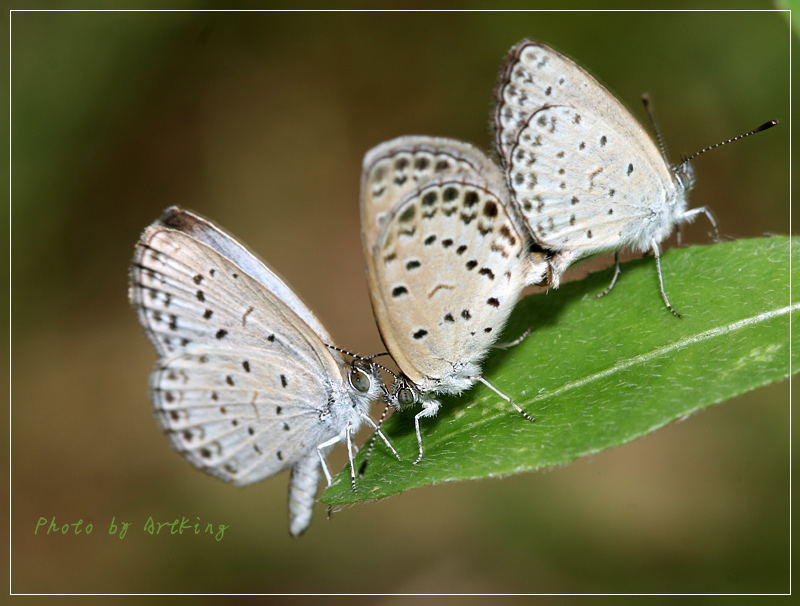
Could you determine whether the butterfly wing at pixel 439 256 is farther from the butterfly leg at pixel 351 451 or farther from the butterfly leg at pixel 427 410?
the butterfly leg at pixel 351 451

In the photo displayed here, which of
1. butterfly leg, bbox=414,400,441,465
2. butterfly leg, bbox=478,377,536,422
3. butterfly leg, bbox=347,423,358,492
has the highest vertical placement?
butterfly leg, bbox=478,377,536,422

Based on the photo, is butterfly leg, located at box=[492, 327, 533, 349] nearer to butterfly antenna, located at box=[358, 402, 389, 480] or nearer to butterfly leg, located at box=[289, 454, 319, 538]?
butterfly antenna, located at box=[358, 402, 389, 480]

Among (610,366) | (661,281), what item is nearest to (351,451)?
(610,366)

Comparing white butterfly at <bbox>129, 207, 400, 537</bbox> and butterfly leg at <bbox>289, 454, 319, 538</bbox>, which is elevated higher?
white butterfly at <bbox>129, 207, 400, 537</bbox>

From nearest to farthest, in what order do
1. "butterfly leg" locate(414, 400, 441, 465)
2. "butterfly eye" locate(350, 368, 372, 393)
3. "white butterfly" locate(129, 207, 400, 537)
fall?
"butterfly leg" locate(414, 400, 441, 465), "white butterfly" locate(129, 207, 400, 537), "butterfly eye" locate(350, 368, 372, 393)

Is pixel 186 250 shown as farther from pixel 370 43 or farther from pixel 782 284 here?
pixel 370 43

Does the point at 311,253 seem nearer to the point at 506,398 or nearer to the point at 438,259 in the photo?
the point at 438,259

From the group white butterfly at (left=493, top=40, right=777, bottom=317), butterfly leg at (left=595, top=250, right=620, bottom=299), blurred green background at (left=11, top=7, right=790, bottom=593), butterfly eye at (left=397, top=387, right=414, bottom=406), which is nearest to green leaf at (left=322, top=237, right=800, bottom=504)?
butterfly leg at (left=595, top=250, right=620, bottom=299)
